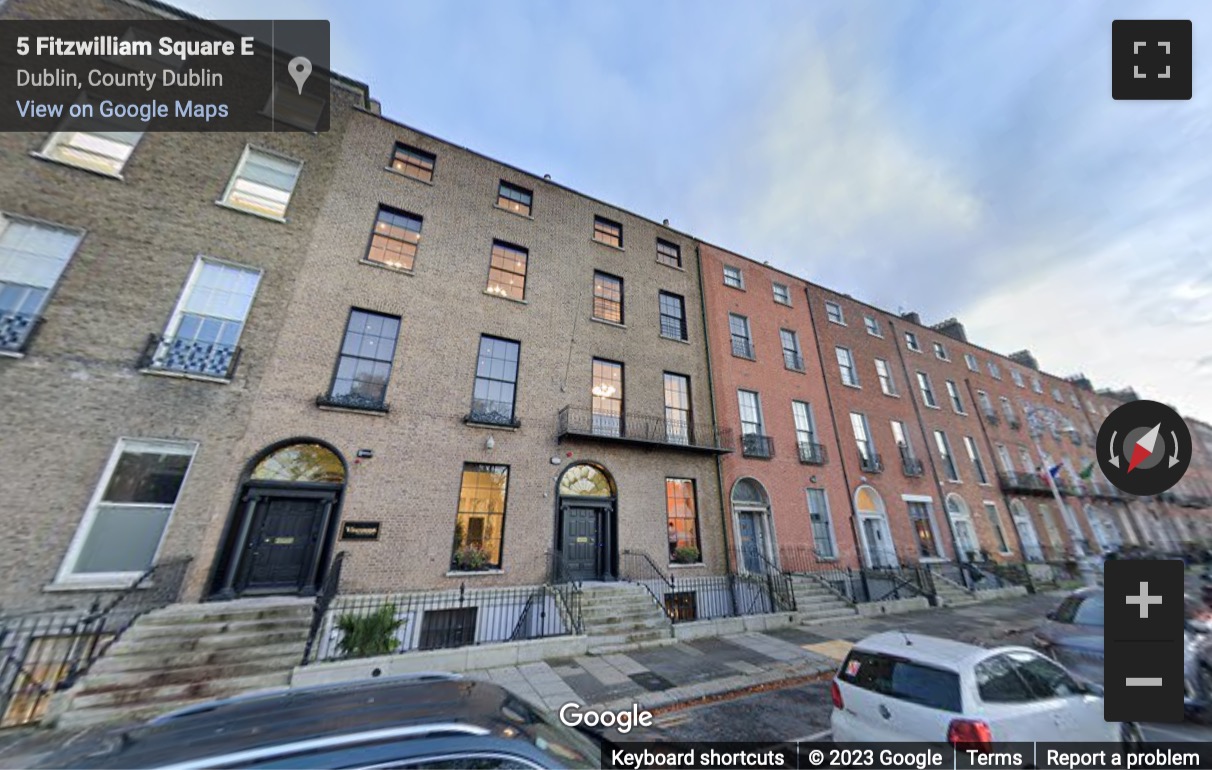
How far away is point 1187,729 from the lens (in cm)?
586

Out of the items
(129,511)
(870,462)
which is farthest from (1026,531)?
(129,511)

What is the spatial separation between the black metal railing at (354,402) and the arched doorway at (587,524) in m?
5.20

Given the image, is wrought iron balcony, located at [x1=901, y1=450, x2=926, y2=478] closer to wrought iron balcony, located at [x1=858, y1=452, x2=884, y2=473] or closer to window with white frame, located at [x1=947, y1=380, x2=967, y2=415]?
wrought iron balcony, located at [x1=858, y1=452, x2=884, y2=473]

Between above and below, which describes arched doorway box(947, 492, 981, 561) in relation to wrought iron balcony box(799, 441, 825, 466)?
below

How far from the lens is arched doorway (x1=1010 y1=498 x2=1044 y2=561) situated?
891 inches

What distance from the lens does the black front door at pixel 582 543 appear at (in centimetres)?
1180

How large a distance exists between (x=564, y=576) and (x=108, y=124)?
16.3 m

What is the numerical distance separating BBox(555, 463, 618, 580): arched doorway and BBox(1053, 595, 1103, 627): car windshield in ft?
32.2

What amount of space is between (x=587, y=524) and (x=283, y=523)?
7.38 m

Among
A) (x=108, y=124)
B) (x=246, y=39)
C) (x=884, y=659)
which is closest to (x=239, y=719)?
(x=884, y=659)

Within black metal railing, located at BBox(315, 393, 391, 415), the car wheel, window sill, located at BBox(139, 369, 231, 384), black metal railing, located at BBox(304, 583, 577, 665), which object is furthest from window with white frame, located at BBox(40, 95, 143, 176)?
the car wheel

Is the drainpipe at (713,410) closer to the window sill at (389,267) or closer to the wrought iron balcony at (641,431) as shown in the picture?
the wrought iron balcony at (641,431)

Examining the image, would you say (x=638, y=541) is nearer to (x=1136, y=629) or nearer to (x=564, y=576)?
(x=564, y=576)

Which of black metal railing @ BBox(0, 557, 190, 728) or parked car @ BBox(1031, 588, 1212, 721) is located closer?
black metal railing @ BBox(0, 557, 190, 728)
